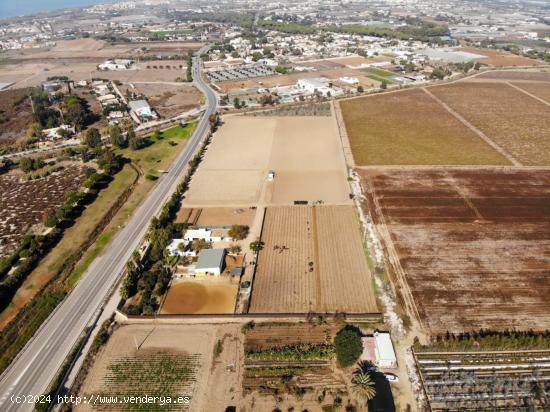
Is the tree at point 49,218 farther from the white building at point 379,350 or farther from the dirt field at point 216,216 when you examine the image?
the white building at point 379,350

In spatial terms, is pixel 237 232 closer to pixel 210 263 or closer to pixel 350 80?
pixel 210 263

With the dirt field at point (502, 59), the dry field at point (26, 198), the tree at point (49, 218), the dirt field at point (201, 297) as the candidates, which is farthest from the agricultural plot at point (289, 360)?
the dirt field at point (502, 59)

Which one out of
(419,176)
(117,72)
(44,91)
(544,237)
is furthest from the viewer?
(117,72)

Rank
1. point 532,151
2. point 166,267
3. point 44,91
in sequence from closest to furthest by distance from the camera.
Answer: point 166,267 → point 532,151 → point 44,91

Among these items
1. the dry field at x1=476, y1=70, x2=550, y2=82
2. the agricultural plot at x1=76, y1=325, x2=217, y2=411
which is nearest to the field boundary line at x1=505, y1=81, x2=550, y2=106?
the dry field at x1=476, y1=70, x2=550, y2=82

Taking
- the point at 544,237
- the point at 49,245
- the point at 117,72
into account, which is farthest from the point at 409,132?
the point at 117,72

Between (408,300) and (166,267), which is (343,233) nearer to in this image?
(408,300)

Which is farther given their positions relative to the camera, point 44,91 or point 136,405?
point 44,91
